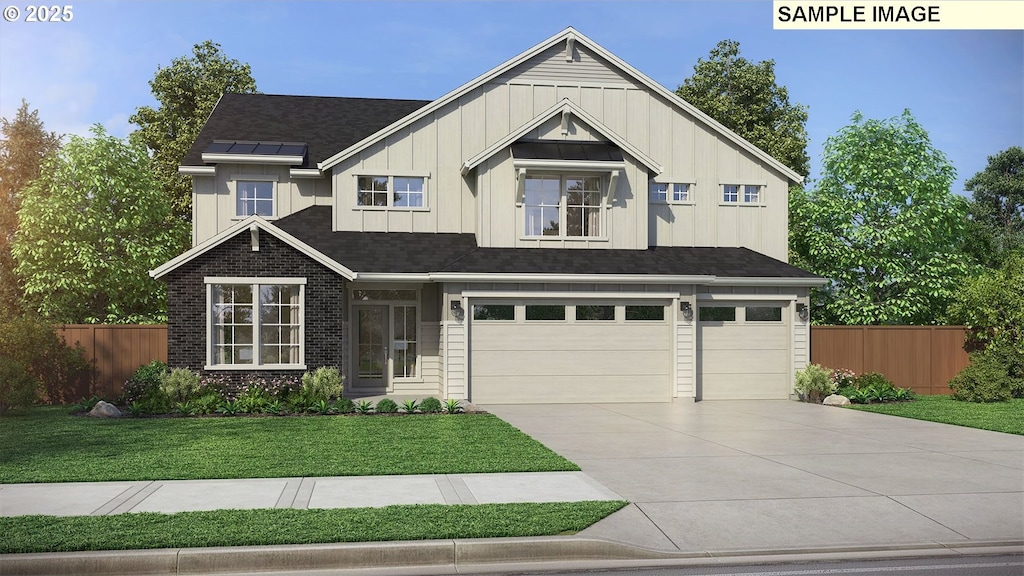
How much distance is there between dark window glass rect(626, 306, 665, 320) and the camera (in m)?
22.6

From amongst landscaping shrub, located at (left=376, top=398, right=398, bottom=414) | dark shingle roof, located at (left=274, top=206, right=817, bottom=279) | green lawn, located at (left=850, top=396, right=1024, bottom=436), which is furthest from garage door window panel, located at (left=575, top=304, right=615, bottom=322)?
green lawn, located at (left=850, top=396, right=1024, bottom=436)

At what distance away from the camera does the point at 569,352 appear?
2219cm

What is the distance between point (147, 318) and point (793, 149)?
2852 cm

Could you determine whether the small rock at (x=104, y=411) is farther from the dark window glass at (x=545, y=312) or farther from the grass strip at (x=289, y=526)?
the grass strip at (x=289, y=526)

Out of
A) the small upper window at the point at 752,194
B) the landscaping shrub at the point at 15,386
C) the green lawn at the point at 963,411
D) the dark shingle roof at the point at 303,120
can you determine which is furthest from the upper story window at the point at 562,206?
the landscaping shrub at the point at 15,386

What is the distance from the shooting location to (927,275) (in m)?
29.9

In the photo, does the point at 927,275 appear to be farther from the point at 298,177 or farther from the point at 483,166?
the point at 298,177

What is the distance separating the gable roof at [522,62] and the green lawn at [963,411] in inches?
298

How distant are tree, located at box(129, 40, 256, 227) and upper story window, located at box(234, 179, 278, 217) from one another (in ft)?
43.9

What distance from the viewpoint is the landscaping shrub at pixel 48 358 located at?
20.7m

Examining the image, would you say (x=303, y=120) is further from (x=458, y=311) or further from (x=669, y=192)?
(x=669, y=192)

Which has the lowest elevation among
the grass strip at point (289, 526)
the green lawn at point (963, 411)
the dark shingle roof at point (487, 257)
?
the green lawn at point (963, 411)

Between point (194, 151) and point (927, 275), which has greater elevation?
point (194, 151)

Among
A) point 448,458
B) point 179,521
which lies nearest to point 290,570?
point 179,521
